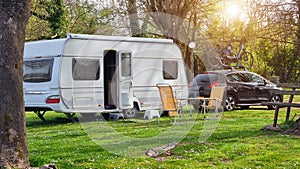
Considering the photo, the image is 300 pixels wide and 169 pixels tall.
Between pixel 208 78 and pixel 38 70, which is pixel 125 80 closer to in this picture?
pixel 38 70

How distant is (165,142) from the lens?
852cm

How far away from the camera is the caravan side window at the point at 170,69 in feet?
48.9

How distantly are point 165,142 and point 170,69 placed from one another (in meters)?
6.83

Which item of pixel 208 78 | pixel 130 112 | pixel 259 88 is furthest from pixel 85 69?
pixel 259 88

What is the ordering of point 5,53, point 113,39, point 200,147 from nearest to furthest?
point 5,53 < point 200,147 < point 113,39

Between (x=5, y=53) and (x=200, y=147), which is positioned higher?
(x=5, y=53)

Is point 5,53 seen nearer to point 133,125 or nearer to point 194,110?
point 133,125

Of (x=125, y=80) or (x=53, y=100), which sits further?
(x=125, y=80)

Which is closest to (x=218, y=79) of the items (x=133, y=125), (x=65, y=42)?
(x=133, y=125)

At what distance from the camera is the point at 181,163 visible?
6.46 m

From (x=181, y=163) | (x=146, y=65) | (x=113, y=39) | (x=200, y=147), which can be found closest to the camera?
(x=181, y=163)

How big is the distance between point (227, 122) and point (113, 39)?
167 inches

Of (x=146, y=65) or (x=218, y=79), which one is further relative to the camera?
(x=218, y=79)

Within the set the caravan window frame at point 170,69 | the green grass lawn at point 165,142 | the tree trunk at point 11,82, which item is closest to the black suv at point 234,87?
the caravan window frame at point 170,69
